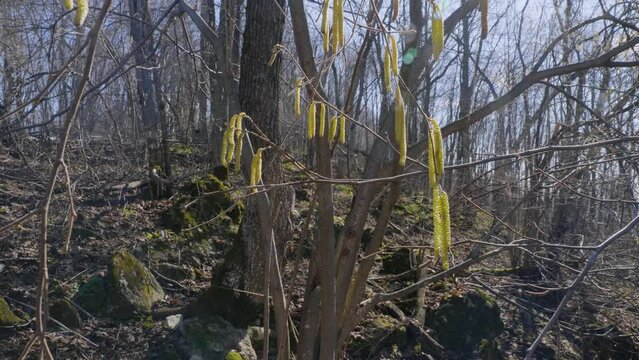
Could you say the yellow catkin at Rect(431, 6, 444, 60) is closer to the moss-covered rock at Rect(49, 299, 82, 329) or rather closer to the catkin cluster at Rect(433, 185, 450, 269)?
the catkin cluster at Rect(433, 185, 450, 269)

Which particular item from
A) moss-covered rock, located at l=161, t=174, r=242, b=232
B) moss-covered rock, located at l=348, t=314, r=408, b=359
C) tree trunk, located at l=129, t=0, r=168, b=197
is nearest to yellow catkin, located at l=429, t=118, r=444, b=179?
moss-covered rock, located at l=348, t=314, r=408, b=359

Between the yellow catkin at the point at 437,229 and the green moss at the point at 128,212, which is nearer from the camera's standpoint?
the yellow catkin at the point at 437,229

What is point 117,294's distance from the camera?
20.4ft

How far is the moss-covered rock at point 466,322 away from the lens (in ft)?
23.5

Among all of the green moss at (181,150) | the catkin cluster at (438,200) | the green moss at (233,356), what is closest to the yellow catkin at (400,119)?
the catkin cluster at (438,200)

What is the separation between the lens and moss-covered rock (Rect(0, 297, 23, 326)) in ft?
18.5

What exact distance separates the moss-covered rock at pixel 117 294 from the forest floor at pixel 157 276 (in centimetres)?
10

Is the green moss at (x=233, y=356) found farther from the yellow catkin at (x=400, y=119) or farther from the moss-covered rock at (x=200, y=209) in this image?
the yellow catkin at (x=400, y=119)

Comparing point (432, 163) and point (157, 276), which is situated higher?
point (432, 163)

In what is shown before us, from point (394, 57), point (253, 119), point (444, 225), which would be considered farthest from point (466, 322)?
point (444, 225)

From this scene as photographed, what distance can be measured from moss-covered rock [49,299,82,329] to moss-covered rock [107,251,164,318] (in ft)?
1.24

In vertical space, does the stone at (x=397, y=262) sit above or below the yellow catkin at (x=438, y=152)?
below

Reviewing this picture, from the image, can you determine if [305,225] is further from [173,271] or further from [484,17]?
[173,271]

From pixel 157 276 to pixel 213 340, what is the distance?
1.72 m
